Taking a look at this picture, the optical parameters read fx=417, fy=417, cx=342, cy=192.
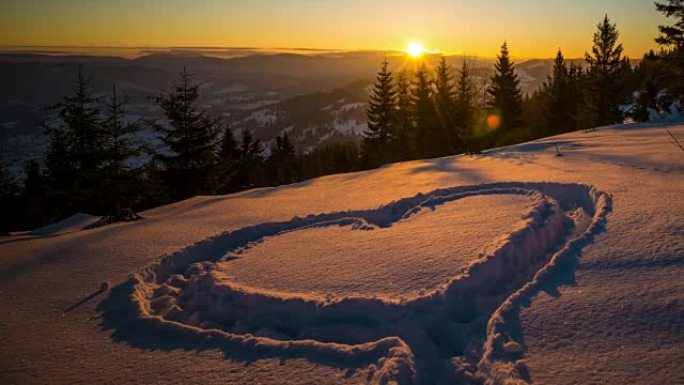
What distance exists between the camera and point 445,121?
1571 inches

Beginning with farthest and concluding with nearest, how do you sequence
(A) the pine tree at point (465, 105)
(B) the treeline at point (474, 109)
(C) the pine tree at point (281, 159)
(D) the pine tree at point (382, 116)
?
1. (C) the pine tree at point (281, 159)
2. (D) the pine tree at point (382, 116)
3. (B) the treeline at point (474, 109)
4. (A) the pine tree at point (465, 105)

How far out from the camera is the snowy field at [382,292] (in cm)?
337

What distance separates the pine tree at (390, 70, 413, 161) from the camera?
41.1 metres

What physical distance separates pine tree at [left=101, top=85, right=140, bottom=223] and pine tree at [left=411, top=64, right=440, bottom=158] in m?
25.6

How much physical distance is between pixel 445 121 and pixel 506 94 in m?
8.72

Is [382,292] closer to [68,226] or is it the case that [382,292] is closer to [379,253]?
[379,253]

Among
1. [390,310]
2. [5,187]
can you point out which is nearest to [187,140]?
[390,310]

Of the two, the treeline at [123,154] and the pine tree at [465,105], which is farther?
the pine tree at [465,105]

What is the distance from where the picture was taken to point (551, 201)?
703 centimetres

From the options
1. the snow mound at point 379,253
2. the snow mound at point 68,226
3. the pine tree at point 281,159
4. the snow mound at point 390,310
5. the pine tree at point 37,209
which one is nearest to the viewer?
the snow mound at point 390,310

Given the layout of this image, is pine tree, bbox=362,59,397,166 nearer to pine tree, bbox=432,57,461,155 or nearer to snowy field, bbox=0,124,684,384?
pine tree, bbox=432,57,461,155

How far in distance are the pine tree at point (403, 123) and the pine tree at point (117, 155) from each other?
23.8m

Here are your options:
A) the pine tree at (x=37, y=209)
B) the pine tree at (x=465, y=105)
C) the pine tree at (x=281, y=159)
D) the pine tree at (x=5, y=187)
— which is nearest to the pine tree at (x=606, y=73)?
the pine tree at (x=465, y=105)

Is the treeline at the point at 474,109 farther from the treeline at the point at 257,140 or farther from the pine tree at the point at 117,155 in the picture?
the pine tree at the point at 117,155
